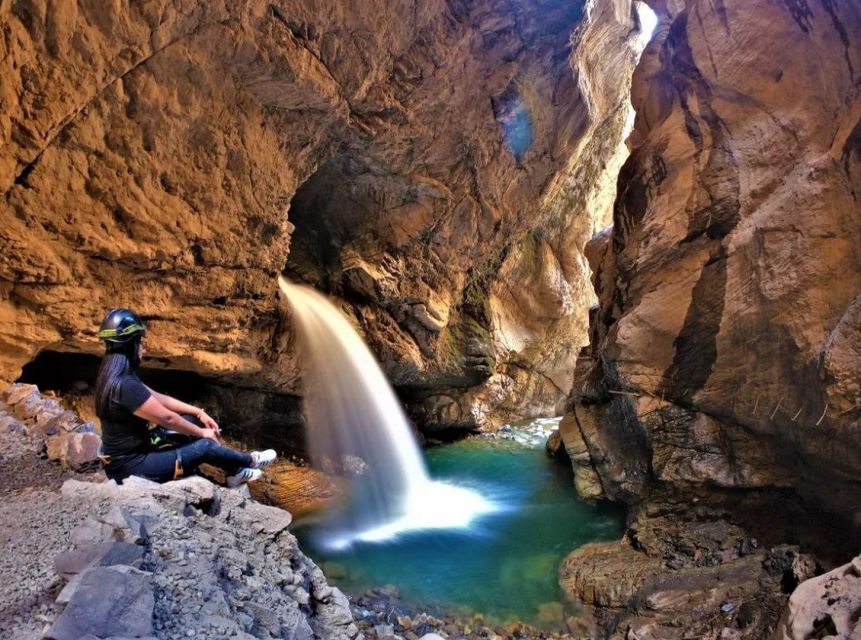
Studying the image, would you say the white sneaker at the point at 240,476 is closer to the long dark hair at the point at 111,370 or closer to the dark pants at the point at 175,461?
the dark pants at the point at 175,461

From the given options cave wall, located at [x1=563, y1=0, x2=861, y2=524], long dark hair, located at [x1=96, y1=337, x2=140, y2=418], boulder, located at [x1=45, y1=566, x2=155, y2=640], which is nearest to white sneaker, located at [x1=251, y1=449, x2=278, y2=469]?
long dark hair, located at [x1=96, y1=337, x2=140, y2=418]

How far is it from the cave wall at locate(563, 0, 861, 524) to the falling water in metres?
3.45

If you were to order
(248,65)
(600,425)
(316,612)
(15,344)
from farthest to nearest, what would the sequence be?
(600,425) → (248,65) → (15,344) → (316,612)

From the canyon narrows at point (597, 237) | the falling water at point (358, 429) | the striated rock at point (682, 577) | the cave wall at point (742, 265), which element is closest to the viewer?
the striated rock at point (682, 577)

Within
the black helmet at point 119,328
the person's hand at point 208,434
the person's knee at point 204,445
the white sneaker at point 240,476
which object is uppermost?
the black helmet at point 119,328

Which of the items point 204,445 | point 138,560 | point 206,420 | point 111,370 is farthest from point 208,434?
point 138,560

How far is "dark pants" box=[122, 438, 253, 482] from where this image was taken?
4.14 metres

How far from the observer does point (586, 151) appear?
19281 mm

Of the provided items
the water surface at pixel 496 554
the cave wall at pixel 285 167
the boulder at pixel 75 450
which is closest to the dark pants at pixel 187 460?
the boulder at pixel 75 450

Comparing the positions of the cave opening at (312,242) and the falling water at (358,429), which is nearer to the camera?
the falling water at (358,429)

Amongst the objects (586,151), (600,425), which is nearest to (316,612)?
(600,425)

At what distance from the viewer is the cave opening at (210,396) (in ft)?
27.8

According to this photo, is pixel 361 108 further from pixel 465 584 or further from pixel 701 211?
pixel 465 584

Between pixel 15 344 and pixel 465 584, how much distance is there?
6.55 meters
